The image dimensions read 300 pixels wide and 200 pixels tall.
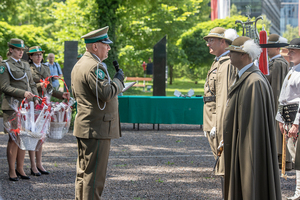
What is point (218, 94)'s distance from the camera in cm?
434

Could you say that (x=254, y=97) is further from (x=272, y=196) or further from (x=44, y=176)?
(x=44, y=176)

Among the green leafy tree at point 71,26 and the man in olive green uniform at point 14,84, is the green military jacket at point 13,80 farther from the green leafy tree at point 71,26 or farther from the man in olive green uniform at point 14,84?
the green leafy tree at point 71,26

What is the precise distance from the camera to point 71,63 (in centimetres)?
1260

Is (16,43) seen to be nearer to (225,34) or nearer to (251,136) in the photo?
(225,34)

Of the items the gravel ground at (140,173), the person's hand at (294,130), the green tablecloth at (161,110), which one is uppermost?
the person's hand at (294,130)

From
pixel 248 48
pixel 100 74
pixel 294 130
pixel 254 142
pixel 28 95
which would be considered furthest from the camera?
pixel 28 95

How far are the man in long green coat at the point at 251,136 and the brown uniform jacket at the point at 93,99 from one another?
1218 mm

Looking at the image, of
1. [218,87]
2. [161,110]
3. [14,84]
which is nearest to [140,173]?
[218,87]

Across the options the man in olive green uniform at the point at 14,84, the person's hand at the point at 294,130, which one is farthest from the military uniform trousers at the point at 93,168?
the person's hand at the point at 294,130

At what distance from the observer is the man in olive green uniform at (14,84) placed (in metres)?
5.24

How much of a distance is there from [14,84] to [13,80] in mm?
64

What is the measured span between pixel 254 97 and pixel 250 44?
1.72ft

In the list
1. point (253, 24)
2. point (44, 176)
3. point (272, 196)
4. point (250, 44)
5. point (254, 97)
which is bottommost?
point (44, 176)

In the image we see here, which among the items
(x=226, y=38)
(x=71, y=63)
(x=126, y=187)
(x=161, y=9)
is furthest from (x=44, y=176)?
(x=161, y=9)
